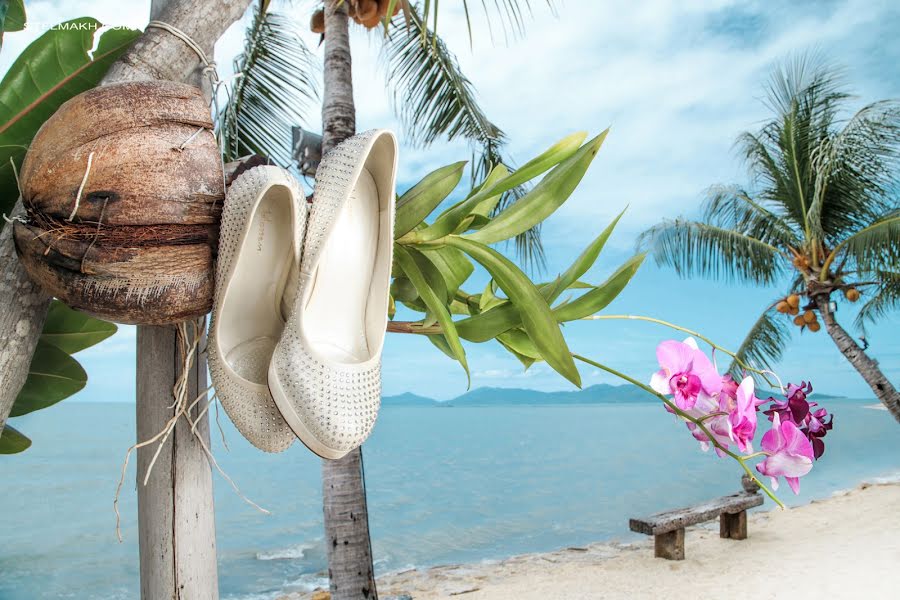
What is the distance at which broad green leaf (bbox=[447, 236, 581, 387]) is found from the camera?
45 centimetres

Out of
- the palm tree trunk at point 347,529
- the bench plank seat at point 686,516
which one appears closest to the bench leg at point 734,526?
the bench plank seat at point 686,516

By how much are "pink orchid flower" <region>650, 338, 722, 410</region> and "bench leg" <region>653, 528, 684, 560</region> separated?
21.0 ft

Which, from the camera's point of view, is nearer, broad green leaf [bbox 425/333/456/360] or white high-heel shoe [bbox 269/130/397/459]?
white high-heel shoe [bbox 269/130/397/459]

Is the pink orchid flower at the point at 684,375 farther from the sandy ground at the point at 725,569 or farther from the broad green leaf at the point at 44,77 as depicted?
the sandy ground at the point at 725,569

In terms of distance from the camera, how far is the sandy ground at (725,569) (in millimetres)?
5258

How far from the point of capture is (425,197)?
19.5 inches

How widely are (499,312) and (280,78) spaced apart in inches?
185

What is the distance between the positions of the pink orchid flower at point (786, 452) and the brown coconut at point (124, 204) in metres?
0.44

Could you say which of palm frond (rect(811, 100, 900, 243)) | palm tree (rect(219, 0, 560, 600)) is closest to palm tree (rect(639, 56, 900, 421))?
palm frond (rect(811, 100, 900, 243))

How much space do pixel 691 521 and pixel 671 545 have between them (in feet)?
2.35

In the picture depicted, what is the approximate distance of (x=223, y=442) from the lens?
1.77 feet

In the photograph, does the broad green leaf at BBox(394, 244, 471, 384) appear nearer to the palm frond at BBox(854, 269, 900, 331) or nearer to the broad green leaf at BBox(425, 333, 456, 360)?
the broad green leaf at BBox(425, 333, 456, 360)

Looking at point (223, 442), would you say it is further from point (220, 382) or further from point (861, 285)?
point (861, 285)

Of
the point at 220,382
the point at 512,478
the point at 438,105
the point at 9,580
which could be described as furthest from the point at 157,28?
the point at 512,478
